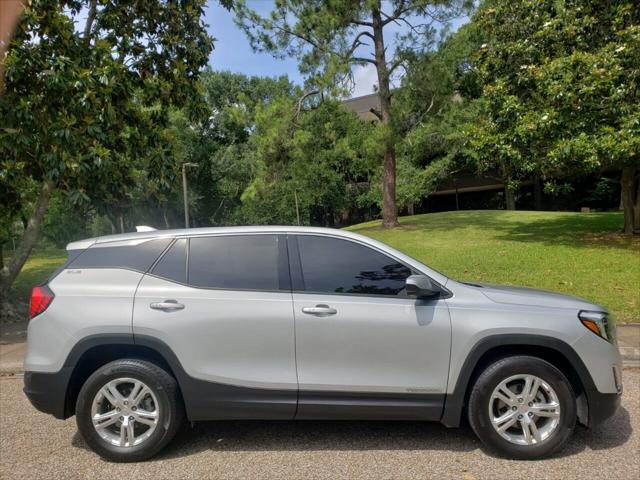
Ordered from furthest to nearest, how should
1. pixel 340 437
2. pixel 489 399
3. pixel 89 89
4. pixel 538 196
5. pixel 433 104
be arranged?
pixel 538 196
pixel 433 104
pixel 89 89
pixel 340 437
pixel 489 399

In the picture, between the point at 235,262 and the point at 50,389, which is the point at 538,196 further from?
the point at 50,389

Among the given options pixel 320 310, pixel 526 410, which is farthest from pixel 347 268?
pixel 526 410

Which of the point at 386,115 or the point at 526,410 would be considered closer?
the point at 526,410

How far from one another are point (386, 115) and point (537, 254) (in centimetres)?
855

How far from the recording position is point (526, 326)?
3.64m

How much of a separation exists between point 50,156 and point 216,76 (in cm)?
3848

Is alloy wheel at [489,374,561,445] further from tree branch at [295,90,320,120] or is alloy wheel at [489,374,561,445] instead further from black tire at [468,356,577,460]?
tree branch at [295,90,320,120]

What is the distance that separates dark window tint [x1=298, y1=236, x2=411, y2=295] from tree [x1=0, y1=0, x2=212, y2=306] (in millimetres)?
4676

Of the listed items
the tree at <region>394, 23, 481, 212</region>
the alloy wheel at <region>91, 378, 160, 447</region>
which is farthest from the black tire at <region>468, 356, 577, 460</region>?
the tree at <region>394, 23, 481, 212</region>

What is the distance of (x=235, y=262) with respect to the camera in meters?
3.91

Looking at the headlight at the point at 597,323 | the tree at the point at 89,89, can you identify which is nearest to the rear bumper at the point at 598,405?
the headlight at the point at 597,323

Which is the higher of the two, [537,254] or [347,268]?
[347,268]

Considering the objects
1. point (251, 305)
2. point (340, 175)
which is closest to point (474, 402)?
point (251, 305)

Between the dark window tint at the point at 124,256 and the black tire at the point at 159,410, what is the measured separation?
779 millimetres
